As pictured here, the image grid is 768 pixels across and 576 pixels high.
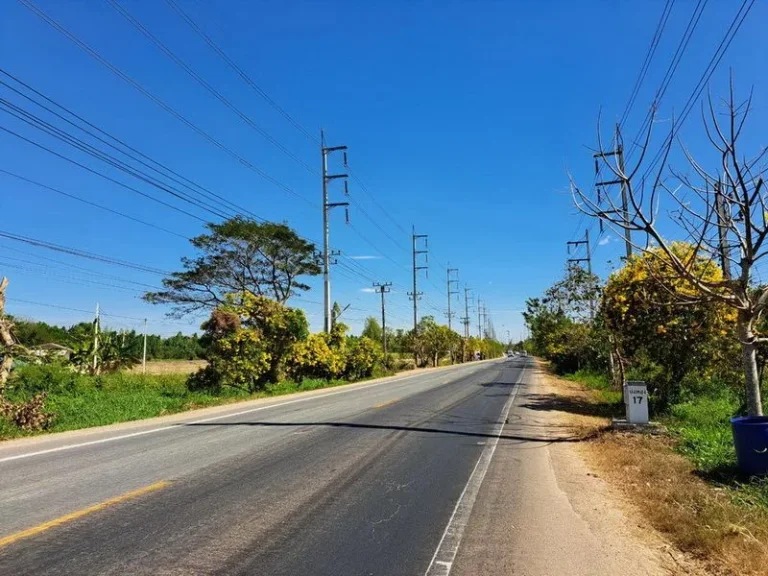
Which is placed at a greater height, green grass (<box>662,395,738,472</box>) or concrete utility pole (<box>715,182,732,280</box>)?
concrete utility pole (<box>715,182,732,280</box>)

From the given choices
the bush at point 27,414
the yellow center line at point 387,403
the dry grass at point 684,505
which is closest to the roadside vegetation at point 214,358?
the bush at point 27,414

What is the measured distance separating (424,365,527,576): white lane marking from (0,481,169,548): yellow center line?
362cm

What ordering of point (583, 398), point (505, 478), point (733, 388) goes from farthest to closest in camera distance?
point (583, 398), point (733, 388), point (505, 478)

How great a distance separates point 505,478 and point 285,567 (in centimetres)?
437

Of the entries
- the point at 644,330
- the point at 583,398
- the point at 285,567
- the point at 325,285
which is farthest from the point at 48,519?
the point at 325,285

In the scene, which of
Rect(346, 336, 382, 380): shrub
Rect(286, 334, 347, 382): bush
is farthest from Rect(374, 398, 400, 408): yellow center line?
Rect(346, 336, 382, 380): shrub

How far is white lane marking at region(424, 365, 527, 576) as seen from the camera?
15.5ft

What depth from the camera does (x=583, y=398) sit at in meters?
22.1

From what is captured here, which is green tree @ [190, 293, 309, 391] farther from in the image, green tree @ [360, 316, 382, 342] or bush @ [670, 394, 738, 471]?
green tree @ [360, 316, 382, 342]

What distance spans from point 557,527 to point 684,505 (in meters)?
1.65

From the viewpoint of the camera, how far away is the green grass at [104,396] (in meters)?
14.8

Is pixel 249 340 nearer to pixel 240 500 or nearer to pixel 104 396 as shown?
pixel 104 396

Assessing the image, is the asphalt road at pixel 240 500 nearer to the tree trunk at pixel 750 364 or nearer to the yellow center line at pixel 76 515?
the yellow center line at pixel 76 515

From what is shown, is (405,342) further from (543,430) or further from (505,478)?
(505,478)
